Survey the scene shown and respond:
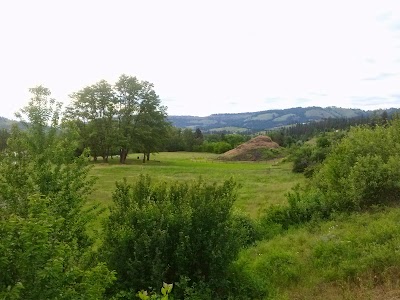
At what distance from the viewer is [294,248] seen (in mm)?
13391

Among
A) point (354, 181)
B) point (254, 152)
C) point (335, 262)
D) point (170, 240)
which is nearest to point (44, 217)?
point (170, 240)

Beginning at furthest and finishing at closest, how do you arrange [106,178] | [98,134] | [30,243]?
1. [98,134]
2. [106,178]
3. [30,243]

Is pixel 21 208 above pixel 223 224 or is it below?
above

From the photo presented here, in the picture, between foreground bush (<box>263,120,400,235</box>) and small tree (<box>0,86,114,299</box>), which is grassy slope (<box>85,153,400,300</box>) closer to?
foreground bush (<box>263,120,400,235</box>)

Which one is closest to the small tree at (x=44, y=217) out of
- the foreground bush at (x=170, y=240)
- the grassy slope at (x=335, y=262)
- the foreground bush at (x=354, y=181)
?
the foreground bush at (x=170, y=240)

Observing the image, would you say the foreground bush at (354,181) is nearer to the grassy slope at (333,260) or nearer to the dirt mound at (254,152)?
the grassy slope at (333,260)

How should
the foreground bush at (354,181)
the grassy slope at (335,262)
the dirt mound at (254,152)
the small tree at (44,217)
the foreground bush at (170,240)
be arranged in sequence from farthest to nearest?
the dirt mound at (254,152), the foreground bush at (354,181), the grassy slope at (335,262), the foreground bush at (170,240), the small tree at (44,217)

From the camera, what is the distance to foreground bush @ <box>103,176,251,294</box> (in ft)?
31.4

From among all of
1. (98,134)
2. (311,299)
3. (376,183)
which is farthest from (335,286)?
(98,134)

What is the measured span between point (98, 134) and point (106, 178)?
15017 mm

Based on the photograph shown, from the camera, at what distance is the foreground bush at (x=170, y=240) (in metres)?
9.56

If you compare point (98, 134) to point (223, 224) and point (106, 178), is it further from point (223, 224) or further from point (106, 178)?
point (223, 224)

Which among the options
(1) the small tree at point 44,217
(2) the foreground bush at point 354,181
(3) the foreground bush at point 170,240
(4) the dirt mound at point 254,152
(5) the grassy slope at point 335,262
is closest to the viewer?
(1) the small tree at point 44,217

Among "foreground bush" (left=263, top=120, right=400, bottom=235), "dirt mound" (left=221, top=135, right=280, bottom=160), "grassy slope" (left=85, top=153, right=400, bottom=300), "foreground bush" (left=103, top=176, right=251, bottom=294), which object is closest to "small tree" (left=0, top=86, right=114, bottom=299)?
"foreground bush" (left=103, top=176, right=251, bottom=294)
